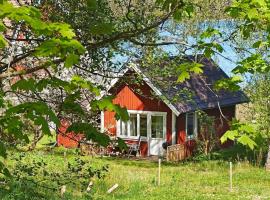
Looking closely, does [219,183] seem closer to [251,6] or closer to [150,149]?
[150,149]

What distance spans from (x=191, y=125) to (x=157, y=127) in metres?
2.03

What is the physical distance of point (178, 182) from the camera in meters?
18.5

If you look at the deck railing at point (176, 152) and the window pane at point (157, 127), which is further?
the window pane at point (157, 127)

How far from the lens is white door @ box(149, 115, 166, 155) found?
27656 millimetres

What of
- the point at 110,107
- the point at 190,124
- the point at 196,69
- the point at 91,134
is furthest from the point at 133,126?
the point at 110,107

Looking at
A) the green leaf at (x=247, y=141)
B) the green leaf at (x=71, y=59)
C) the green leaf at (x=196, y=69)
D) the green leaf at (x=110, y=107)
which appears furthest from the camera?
the green leaf at (x=196, y=69)

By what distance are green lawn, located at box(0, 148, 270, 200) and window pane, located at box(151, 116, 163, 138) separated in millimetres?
3393

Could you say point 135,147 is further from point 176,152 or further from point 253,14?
point 253,14

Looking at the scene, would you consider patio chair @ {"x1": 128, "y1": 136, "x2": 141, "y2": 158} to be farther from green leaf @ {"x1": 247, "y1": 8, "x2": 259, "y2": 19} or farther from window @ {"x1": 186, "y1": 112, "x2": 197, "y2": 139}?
green leaf @ {"x1": 247, "y1": 8, "x2": 259, "y2": 19}

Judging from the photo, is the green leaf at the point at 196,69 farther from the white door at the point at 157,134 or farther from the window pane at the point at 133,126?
the window pane at the point at 133,126

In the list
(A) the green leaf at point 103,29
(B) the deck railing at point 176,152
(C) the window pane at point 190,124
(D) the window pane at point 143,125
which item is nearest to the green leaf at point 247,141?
(A) the green leaf at point 103,29

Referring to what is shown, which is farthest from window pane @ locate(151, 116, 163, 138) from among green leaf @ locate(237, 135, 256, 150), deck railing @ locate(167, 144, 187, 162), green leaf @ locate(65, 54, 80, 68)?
green leaf @ locate(65, 54, 80, 68)

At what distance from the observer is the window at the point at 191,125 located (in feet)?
92.9

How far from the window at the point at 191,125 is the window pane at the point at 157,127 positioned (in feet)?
5.00
